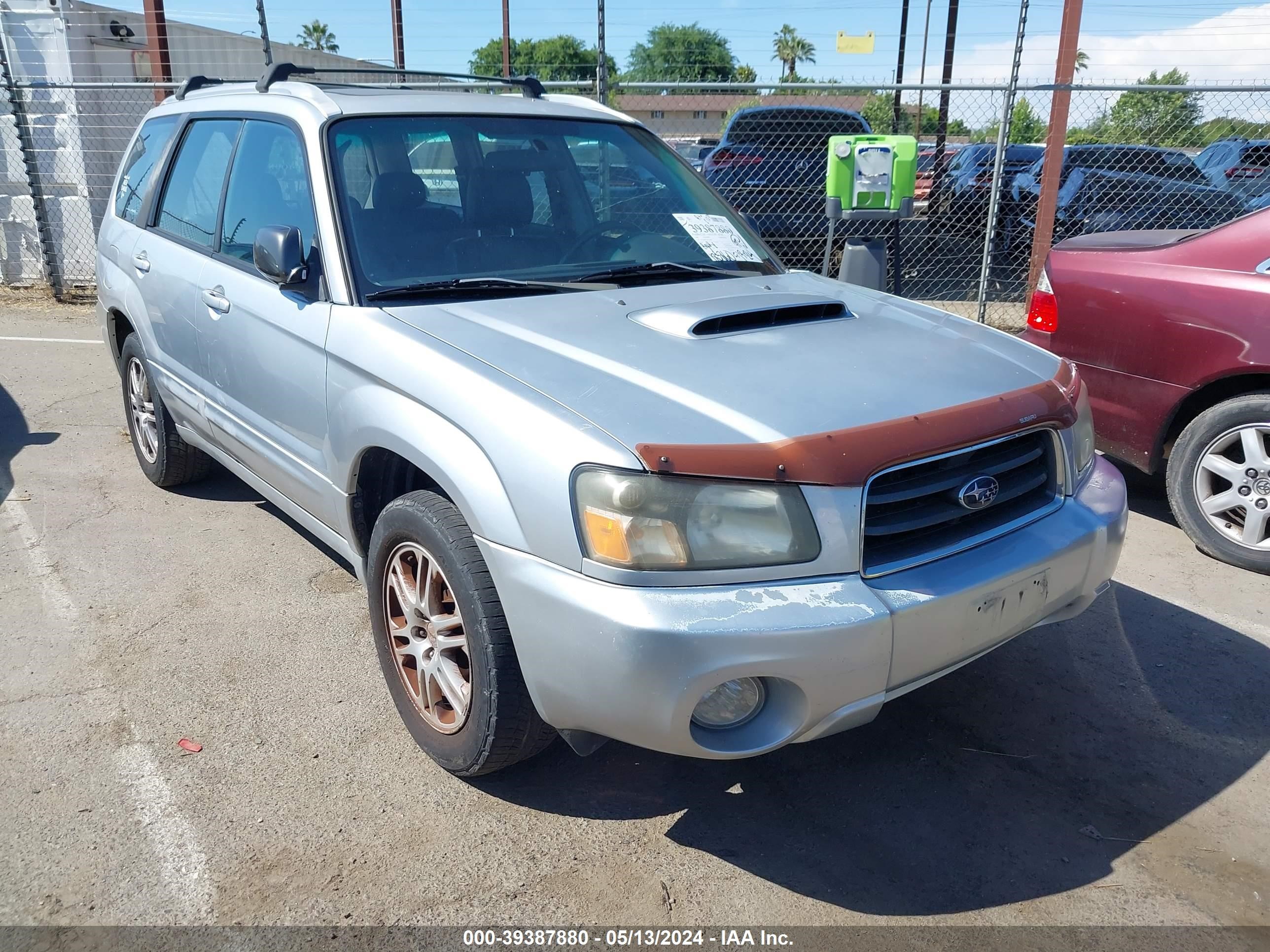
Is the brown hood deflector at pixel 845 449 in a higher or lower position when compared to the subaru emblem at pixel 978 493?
higher

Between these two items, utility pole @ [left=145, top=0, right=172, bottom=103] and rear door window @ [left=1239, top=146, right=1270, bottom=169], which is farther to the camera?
utility pole @ [left=145, top=0, right=172, bottom=103]

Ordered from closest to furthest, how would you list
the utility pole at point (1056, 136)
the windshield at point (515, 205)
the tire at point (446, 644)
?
the tire at point (446, 644) → the windshield at point (515, 205) → the utility pole at point (1056, 136)

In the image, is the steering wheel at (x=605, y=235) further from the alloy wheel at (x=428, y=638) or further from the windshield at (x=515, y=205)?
the alloy wheel at (x=428, y=638)

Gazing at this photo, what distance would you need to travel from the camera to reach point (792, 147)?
9.78m

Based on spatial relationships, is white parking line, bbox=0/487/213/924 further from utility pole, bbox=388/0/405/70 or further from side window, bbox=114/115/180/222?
utility pole, bbox=388/0/405/70

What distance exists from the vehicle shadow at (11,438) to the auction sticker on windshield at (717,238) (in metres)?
3.73

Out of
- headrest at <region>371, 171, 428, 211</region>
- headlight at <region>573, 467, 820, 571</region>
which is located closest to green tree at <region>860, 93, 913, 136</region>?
headrest at <region>371, 171, 428, 211</region>

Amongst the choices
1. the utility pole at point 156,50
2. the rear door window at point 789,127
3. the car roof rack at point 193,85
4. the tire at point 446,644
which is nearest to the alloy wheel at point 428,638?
the tire at point 446,644

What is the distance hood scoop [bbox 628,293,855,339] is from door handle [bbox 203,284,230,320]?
5.42ft

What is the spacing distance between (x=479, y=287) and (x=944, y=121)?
14.3 meters

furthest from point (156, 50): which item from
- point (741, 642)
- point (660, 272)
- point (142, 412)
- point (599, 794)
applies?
point (741, 642)

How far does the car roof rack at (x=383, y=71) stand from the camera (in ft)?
12.7

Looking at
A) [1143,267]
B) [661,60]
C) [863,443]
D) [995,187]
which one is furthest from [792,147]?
[661,60]

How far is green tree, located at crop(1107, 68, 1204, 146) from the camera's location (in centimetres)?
883
